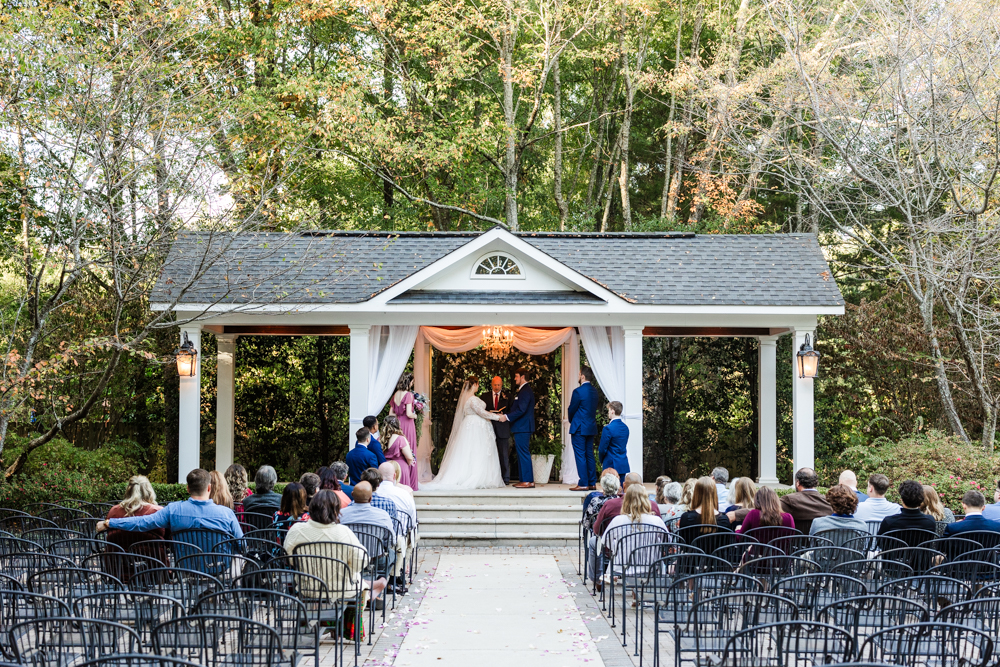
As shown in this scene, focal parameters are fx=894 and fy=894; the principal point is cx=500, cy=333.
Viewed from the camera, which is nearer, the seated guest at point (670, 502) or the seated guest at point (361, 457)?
the seated guest at point (670, 502)

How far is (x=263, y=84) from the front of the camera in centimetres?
2128

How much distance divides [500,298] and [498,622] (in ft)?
22.2

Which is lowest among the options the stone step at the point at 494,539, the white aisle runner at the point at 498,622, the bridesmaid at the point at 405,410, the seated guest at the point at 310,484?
the stone step at the point at 494,539

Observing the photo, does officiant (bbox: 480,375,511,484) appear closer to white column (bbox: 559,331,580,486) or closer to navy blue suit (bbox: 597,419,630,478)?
white column (bbox: 559,331,580,486)

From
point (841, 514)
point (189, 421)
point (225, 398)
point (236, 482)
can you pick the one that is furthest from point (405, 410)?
point (841, 514)

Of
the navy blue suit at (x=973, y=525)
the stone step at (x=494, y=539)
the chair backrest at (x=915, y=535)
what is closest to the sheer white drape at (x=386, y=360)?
the stone step at (x=494, y=539)

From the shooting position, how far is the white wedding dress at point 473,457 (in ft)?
47.3

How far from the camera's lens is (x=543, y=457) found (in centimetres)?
1590

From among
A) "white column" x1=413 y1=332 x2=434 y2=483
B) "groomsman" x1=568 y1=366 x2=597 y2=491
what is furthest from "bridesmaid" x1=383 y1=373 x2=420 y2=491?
"groomsman" x1=568 y1=366 x2=597 y2=491

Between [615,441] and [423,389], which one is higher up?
[423,389]

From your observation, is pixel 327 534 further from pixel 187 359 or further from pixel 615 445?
pixel 187 359

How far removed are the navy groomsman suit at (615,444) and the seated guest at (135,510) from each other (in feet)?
22.5

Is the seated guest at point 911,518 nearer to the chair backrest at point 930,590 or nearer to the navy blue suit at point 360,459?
the chair backrest at point 930,590

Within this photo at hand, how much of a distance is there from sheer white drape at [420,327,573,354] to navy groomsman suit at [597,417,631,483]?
9.70 ft
